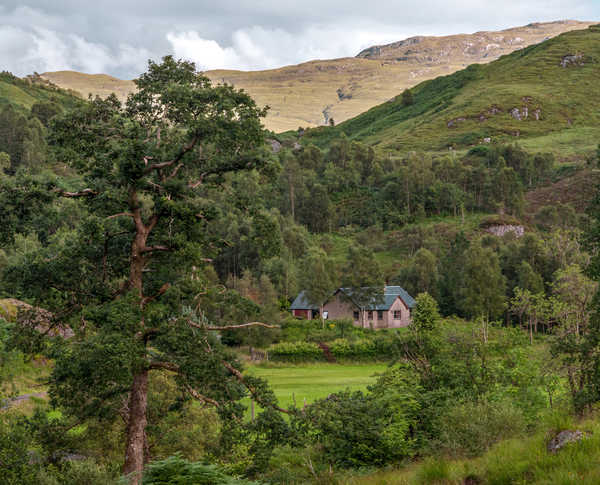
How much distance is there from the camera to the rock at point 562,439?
A: 30.1ft

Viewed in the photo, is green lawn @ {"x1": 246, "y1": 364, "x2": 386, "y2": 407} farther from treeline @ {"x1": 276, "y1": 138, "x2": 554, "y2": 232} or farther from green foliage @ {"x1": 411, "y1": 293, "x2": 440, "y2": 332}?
treeline @ {"x1": 276, "y1": 138, "x2": 554, "y2": 232}

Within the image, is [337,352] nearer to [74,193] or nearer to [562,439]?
[74,193]

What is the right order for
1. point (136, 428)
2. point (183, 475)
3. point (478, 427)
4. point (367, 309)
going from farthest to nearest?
point (367, 309) < point (136, 428) < point (478, 427) < point (183, 475)

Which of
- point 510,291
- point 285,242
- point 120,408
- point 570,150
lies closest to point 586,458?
point 120,408

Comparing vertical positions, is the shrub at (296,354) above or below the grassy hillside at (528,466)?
below

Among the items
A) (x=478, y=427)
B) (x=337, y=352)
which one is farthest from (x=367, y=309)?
(x=478, y=427)

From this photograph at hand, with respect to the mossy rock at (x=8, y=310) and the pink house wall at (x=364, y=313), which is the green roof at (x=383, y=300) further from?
the mossy rock at (x=8, y=310)

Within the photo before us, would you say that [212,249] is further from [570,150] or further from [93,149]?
[570,150]

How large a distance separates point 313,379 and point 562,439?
147 feet

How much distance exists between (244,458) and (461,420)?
352 inches

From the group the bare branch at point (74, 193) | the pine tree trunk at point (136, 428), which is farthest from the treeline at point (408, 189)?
the pine tree trunk at point (136, 428)

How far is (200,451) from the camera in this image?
20250 mm

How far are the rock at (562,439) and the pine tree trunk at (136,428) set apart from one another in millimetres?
10344

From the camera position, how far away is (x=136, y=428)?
15.4m
